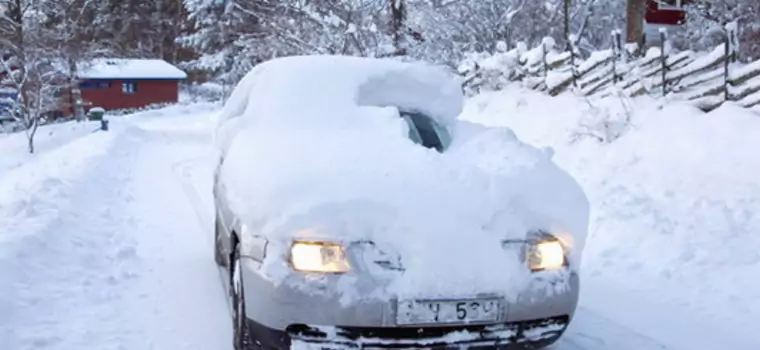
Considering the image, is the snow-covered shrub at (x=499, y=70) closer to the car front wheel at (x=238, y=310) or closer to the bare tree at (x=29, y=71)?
the bare tree at (x=29, y=71)

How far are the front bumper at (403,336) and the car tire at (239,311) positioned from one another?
0.21 metres

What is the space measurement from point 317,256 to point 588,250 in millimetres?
3884

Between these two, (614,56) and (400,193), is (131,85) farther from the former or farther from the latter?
(400,193)

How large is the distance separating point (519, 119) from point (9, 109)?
1628 centimetres

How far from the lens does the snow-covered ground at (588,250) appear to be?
4.34 metres

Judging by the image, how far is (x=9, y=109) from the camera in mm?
21781

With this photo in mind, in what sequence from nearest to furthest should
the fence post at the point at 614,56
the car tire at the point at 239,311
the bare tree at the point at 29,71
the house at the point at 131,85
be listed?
the car tire at the point at 239,311, the fence post at the point at 614,56, the bare tree at the point at 29,71, the house at the point at 131,85

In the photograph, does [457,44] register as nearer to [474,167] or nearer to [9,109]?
[9,109]

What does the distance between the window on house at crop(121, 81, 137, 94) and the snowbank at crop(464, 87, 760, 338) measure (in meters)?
39.2

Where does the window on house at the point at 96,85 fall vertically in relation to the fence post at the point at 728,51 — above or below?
below

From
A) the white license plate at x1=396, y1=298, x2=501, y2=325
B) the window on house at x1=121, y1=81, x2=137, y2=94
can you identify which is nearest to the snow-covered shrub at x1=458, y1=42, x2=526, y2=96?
the white license plate at x1=396, y1=298, x2=501, y2=325

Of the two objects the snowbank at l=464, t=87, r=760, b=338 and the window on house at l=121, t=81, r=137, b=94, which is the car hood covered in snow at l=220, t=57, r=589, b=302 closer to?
the snowbank at l=464, t=87, r=760, b=338

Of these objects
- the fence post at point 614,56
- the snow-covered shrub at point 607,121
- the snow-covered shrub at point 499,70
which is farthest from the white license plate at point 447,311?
the snow-covered shrub at point 499,70

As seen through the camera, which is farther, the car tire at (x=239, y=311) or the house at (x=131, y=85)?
the house at (x=131, y=85)
